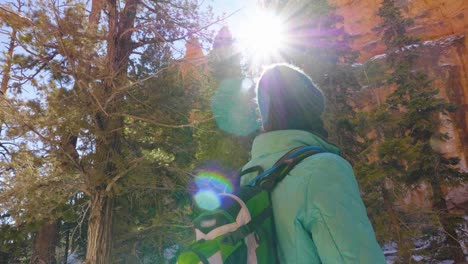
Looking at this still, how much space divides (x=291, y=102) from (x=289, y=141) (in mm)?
209

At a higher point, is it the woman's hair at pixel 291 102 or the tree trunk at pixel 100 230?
the woman's hair at pixel 291 102

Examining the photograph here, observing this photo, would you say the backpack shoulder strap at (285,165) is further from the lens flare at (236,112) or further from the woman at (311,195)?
the lens flare at (236,112)

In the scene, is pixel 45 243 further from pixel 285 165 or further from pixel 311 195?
pixel 311 195

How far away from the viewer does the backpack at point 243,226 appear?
3.69ft

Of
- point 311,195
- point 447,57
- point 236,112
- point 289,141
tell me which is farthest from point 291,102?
point 447,57

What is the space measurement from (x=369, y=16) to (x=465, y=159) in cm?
1616

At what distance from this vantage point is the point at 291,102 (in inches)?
59.5

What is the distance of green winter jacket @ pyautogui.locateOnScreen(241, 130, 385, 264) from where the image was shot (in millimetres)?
1071

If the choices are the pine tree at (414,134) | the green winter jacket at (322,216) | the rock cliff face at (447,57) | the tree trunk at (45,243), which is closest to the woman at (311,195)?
the green winter jacket at (322,216)

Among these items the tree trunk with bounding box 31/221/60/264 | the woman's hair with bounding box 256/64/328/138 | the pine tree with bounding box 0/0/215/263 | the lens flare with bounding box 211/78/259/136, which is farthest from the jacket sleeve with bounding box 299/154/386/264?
the lens flare with bounding box 211/78/259/136

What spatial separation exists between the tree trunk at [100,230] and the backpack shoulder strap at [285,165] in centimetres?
494

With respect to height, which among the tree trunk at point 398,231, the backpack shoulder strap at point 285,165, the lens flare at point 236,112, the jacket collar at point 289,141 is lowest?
the tree trunk at point 398,231

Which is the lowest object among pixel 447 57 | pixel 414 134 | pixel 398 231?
pixel 398 231

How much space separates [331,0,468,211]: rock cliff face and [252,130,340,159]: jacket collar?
2274 cm
